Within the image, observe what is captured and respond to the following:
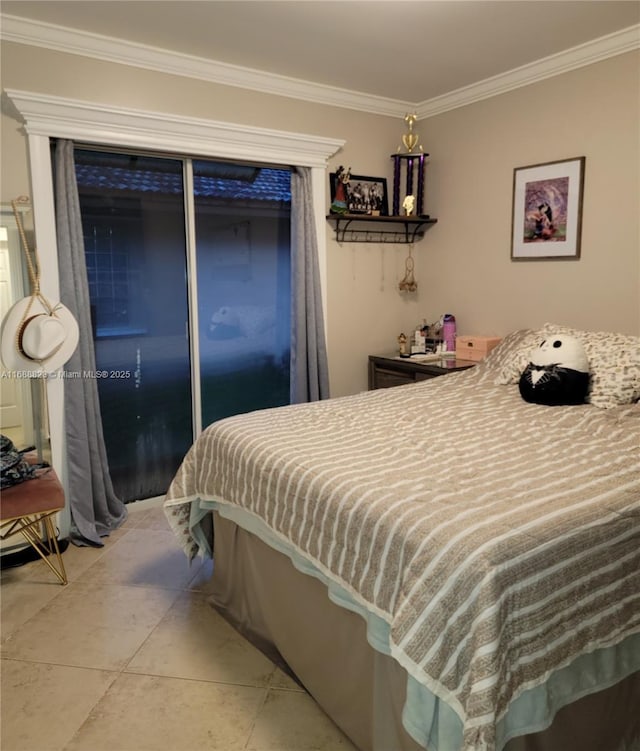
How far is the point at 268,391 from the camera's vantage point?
4.04 meters

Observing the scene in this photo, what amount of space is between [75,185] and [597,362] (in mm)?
2725

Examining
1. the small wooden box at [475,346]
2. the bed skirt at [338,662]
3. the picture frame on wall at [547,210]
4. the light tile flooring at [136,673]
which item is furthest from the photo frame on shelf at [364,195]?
the light tile flooring at [136,673]

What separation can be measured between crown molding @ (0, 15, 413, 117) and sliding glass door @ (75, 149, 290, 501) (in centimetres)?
48

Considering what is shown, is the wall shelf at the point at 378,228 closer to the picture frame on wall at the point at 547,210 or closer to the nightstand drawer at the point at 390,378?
the picture frame on wall at the point at 547,210

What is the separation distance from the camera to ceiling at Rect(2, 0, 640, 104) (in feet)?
8.38

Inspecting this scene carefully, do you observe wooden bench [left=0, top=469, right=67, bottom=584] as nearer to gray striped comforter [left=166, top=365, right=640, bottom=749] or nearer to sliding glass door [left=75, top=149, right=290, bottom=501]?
gray striped comforter [left=166, top=365, right=640, bottom=749]

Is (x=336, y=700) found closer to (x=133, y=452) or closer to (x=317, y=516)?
(x=317, y=516)

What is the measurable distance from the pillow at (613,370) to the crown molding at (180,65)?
88.5 inches

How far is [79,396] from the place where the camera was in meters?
3.04

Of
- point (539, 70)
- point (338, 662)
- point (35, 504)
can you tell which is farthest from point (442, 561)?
point (539, 70)

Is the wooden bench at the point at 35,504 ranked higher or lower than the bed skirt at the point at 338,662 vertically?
higher

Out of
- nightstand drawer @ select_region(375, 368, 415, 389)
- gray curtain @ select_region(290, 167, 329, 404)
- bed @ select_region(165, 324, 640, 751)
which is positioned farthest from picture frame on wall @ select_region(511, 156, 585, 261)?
gray curtain @ select_region(290, 167, 329, 404)

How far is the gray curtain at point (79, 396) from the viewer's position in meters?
2.93

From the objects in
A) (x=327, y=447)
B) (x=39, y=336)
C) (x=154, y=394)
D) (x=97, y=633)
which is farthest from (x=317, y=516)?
(x=154, y=394)
